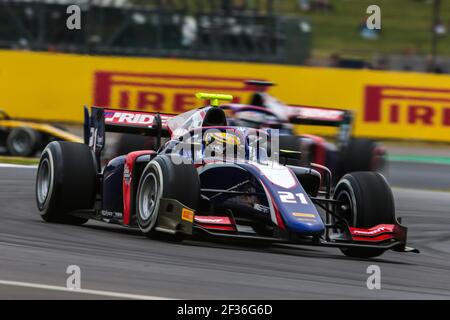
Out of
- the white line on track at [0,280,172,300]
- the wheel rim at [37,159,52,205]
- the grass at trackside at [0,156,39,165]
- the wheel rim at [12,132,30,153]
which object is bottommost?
the grass at trackside at [0,156,39,165]

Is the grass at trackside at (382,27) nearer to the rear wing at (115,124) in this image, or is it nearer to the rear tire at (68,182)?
the rear wing at (115,124)

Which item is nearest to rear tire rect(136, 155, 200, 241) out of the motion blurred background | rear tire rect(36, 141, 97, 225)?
rear tire rect(36, 141, 97, 225)

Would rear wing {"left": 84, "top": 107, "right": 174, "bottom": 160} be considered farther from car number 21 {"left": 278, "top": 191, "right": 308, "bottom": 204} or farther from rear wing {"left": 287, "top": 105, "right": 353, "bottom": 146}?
rear wing {"left": 287, "top": 105, "right": 353, "bottom": 146}

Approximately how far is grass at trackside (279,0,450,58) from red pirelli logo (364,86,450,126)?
12.8 metres

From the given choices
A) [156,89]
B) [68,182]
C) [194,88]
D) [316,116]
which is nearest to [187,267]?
[68,182]

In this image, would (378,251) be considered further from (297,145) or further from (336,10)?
(336,10)

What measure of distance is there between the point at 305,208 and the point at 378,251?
36.1 inches

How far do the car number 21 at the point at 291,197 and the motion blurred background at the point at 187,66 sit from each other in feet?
43.1

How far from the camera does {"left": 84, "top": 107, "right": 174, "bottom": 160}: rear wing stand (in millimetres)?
11188

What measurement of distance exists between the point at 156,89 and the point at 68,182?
12.2 metres

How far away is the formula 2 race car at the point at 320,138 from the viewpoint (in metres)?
15.8

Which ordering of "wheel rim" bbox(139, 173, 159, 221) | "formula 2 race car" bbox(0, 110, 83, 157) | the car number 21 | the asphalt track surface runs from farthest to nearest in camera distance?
"formula 2 race car" bbox(0, 110, 83, 157) → "wheel rim" bbox(139, 173, 159, 221) → the car number 21 → the asphalt track surface

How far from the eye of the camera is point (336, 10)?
3941cm
